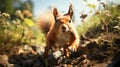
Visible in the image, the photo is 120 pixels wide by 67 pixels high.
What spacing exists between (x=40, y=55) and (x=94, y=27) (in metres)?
1.44

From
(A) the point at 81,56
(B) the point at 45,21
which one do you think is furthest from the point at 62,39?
(B) the point at 45,21

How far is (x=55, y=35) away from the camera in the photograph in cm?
686

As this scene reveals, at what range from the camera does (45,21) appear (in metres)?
8.02

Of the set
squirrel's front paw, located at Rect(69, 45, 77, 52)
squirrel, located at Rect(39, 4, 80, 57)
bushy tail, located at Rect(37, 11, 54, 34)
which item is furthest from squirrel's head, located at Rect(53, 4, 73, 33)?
bushy tail, located at Rect(37, 11, 54, 34)

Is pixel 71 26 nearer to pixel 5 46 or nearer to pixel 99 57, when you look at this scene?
pixel 99 57

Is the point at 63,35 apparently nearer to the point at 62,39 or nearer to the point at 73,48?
the point at 62,39

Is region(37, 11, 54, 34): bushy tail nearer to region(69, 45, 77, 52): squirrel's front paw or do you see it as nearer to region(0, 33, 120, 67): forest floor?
region(0, 33, 120, 67): forest floor

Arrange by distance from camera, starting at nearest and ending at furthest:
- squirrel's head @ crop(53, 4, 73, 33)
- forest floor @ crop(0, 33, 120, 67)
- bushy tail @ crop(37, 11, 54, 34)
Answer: forest floor @ crop(0, 33, 120, 67), squirrel's head @ crop(53, 4, 73, 33), bushy tail @ crop(37, 11, 54, 34)

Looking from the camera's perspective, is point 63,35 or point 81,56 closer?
point 81,56

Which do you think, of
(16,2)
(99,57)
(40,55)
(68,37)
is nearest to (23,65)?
(40,55)

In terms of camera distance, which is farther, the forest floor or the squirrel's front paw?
the squirrel's front paw

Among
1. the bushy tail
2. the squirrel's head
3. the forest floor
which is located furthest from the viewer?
the bushy tail

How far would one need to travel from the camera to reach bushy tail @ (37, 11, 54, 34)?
7.96m

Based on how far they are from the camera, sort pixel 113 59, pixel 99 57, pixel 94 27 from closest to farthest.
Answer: pixel 113 59, pixel 99 57, pixel 94 27
